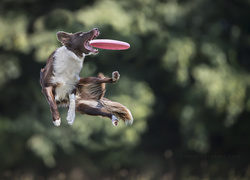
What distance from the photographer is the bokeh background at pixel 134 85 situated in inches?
455

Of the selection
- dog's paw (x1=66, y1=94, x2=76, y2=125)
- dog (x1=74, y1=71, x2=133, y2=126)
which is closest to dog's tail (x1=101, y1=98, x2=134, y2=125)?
dog (x1=74, y1=71, x2=133, y2=126)

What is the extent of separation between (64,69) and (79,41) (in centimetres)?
28

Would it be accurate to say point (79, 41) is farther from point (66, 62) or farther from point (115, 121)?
point (115, 121)

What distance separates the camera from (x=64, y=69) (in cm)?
446

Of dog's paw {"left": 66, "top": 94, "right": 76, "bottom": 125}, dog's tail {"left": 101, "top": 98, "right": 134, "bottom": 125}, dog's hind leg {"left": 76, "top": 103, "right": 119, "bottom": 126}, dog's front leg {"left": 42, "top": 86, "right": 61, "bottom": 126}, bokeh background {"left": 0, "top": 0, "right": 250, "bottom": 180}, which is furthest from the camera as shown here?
bokeh background {"left": 0, "top": 0, "right": 250, "bottom": 180}

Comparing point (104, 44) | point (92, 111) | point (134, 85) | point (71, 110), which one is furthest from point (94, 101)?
point (134, 85)

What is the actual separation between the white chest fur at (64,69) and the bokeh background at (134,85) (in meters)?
6.21

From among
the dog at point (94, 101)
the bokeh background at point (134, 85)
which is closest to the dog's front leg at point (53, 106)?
the dog at point (94, 101)

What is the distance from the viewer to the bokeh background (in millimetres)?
11555

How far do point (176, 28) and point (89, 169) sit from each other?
4.15 meters

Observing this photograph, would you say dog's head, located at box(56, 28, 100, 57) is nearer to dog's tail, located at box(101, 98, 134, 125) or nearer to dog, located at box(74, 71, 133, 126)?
dog, located at box(74, 71, 133, 126)

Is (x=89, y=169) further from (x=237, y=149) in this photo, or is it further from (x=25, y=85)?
(x=237, y=149)

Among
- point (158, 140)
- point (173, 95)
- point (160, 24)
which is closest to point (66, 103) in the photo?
point (160, 24)

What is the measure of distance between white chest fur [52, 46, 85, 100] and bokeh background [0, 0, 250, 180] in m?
6.21
